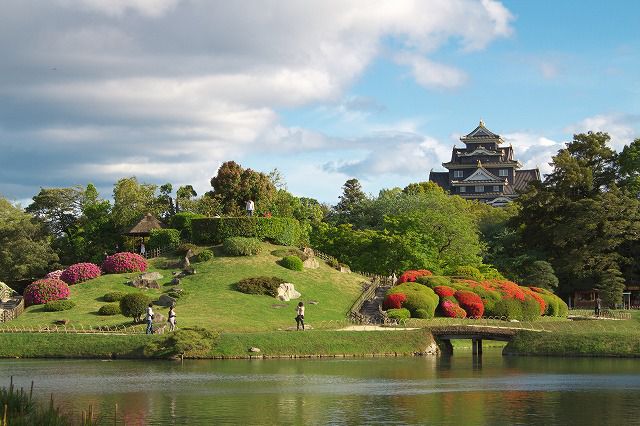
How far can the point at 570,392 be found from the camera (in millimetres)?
36500

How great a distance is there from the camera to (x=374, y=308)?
67125mm

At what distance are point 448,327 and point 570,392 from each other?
21.0 metres

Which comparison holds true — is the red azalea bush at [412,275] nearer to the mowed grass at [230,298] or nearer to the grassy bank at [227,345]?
the mowed grass at [230,298]

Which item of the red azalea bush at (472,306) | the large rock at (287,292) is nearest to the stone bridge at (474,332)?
the red azalea bush at (472,306)

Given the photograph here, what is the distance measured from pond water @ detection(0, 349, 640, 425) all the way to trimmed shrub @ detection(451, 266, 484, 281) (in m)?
22.7

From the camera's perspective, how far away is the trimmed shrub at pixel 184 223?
265 feet

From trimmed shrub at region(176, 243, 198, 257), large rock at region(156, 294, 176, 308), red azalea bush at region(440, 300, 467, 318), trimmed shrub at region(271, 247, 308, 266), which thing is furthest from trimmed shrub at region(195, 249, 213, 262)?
red azalea bush at region(440, 300, 467, 318)

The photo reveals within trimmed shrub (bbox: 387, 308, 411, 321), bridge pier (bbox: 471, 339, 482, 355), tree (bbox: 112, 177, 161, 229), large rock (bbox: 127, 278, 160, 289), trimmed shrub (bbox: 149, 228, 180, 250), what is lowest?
bridge pier (bbox: 471, 339, 482, 355)

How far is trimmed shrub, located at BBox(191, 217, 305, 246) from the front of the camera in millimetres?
78562

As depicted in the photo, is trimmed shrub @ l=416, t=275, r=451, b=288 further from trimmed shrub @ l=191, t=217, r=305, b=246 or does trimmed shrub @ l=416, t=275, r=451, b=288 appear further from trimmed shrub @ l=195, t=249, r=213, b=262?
trimmed shrub @ l=195, t=249, r=213, b=262

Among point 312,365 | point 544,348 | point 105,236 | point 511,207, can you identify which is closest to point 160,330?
point 312,365

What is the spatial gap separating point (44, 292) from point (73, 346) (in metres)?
13.5

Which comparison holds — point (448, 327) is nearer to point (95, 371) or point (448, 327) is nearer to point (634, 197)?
point (95, 371)

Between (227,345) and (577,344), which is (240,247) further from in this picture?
(577,344)
